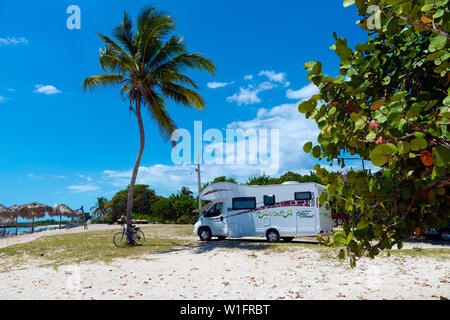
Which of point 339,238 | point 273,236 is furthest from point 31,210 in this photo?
point 339,238

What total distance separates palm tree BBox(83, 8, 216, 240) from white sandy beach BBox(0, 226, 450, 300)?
6.14 metres

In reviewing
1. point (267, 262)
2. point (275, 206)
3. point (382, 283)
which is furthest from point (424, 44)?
point (275, 206)

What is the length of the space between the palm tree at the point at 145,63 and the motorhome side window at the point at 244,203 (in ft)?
17.1

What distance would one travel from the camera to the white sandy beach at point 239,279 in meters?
6.15

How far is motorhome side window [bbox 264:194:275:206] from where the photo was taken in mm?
15148

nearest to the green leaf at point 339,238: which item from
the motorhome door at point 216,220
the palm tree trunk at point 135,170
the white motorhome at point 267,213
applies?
the white motorhome at point 267,213

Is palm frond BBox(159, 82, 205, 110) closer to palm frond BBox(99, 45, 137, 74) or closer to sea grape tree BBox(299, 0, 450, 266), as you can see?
palm frond BBox(99, 45, 137, 74)

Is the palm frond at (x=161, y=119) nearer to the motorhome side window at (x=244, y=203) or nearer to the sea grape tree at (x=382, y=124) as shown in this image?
the motorhome side window at (x=244, y=203)

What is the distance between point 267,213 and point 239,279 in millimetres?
7844

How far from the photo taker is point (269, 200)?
1524 cm

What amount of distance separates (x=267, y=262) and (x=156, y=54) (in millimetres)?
11775
